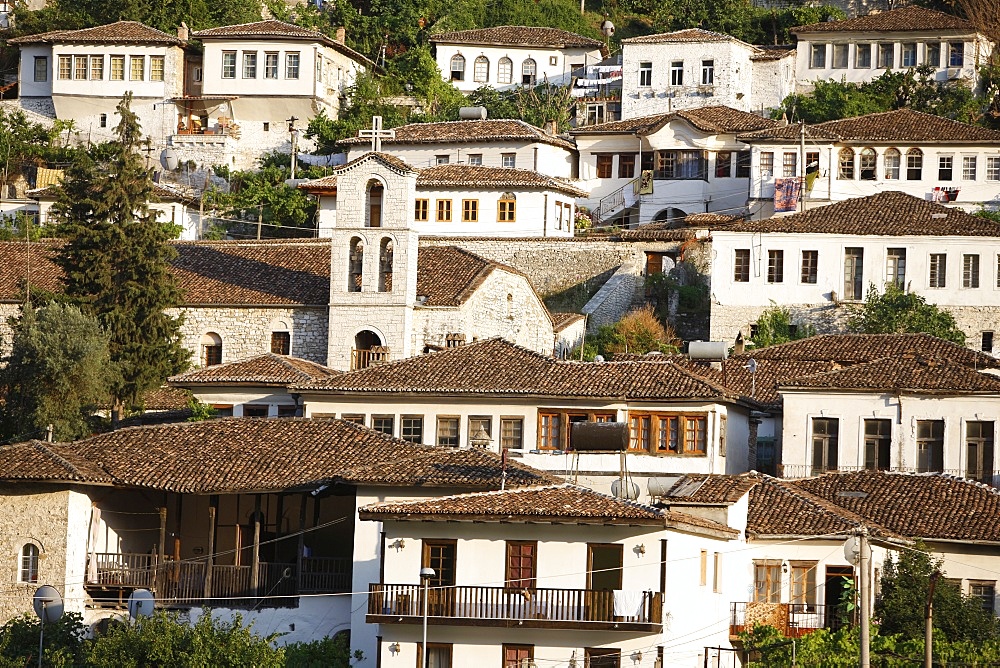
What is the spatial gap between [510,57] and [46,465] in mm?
46705

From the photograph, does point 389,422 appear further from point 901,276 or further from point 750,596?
point 901,276

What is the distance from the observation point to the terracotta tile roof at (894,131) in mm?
65812

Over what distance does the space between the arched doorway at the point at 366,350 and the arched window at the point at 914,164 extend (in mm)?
22321

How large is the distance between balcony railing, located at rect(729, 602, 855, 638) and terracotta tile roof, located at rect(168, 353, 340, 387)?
49.3 ft

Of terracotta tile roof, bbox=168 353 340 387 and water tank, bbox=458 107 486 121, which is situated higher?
water tank, bbox=458 107 486 121

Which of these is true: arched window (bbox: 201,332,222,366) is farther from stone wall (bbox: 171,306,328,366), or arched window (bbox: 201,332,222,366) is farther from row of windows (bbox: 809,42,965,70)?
row of windows (bbox: 809,42,965,70)

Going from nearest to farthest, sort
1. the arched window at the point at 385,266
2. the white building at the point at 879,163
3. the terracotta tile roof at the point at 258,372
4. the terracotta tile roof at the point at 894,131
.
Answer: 1. the terracotta tile roof at the point at 258,372
2. the arched window at the point at 385,266
3. the white building at the point at 879,163
4. the terracotta tile roof at the point at 894,131

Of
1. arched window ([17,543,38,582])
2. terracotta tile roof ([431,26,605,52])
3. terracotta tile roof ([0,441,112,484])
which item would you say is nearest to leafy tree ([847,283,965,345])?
terracotta tile roof ([0,441,112,484])

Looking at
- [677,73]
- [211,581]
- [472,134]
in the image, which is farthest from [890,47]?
[211,581]

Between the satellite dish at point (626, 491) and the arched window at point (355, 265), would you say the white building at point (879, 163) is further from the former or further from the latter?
the satellite dish at point (626, 491)

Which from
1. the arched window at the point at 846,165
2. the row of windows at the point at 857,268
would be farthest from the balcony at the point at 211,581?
the arched window at the point at 846,165

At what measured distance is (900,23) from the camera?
254 feet

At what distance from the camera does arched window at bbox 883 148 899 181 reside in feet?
217

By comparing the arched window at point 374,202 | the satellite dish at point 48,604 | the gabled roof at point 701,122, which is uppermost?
the gabled roof at point 701,122
